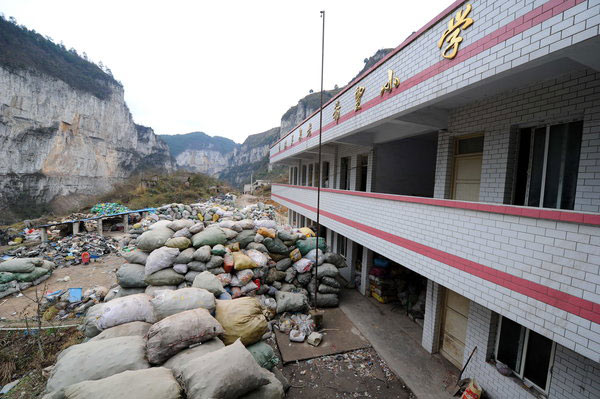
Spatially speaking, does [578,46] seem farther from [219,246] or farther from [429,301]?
[219,246]

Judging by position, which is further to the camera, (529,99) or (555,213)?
(529,99)

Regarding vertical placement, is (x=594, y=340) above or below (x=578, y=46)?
below

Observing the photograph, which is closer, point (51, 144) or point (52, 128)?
point (52, 128)

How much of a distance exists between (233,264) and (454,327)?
5.46 meters

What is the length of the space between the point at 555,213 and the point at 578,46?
1558 mm

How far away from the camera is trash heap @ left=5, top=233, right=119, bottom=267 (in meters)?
10.1

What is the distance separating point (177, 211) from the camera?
1386 cm

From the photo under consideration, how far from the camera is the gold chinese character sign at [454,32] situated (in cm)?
316

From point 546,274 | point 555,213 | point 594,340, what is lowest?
point 594,340

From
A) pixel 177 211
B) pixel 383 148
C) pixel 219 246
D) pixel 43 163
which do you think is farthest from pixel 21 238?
pixel 43 163

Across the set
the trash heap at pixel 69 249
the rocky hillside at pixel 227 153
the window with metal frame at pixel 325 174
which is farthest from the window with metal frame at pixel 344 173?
the rocky hillside at pixel 227 153

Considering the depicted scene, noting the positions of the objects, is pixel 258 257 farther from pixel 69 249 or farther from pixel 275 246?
pixel 69 249

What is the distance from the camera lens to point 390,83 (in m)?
4.73

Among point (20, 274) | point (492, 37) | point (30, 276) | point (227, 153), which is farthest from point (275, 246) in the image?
point (227, 153)
